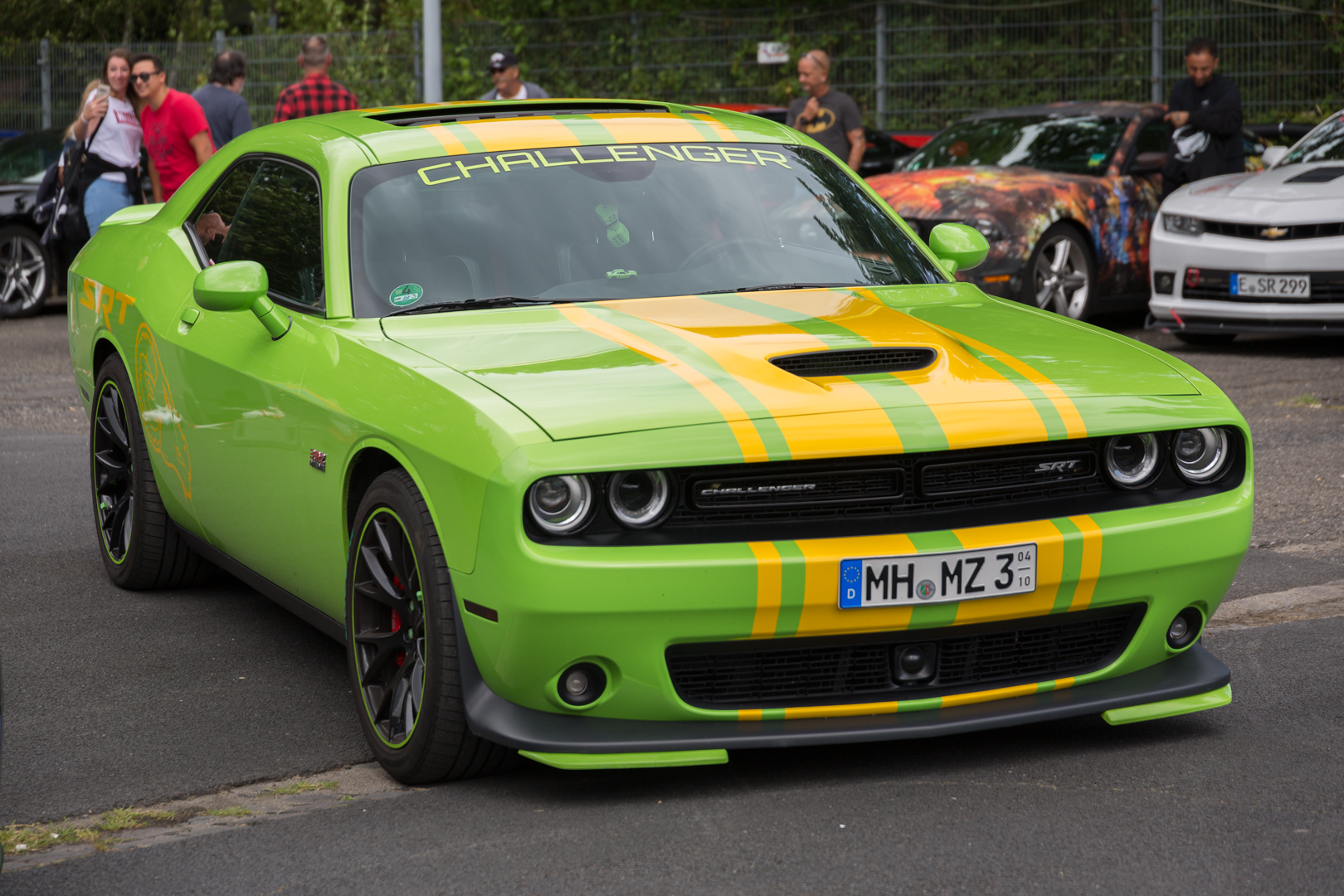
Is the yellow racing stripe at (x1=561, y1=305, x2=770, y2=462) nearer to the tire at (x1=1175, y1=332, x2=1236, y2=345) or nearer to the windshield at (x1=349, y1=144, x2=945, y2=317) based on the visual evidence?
the windshield at (x1=349, y1=144, x2=945, y2=317)

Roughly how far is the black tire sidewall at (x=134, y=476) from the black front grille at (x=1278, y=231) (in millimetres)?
6804

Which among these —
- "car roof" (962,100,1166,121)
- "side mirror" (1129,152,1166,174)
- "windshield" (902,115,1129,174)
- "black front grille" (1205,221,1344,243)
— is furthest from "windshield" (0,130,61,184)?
"black front grille" (1205,221,1344,243)

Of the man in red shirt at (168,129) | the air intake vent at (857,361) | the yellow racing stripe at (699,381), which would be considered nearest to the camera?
the yellow racing stripe at (699,381)

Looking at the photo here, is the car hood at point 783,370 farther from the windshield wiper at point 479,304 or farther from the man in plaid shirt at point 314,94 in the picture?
the man in plaid shirt at point 314,94

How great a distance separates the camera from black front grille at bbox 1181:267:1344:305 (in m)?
9.62

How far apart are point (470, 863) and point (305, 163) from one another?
222 centimetres

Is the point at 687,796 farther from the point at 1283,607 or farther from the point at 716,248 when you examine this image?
the point at 1283,607

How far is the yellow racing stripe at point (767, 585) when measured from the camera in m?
3.31

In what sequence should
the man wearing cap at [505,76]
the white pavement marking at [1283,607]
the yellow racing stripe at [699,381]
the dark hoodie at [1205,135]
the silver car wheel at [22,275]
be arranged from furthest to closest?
1. the silver car wheel at [22,275]
2. the man wearing cap at [505,76]
3. the dark hoodie at [1205,135]
4. the white pavement marking at [1283,607]
5. the yellow racing stripe at [699,381]

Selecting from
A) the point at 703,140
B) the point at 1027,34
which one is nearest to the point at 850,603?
the point at 703,140

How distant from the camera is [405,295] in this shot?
4.18 metres

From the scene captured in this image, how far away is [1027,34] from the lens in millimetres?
19203

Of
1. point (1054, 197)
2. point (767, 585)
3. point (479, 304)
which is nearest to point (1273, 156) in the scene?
point (1054, 197)

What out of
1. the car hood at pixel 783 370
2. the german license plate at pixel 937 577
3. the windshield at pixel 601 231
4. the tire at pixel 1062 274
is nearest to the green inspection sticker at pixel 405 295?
the windshield at pixel 601 231
